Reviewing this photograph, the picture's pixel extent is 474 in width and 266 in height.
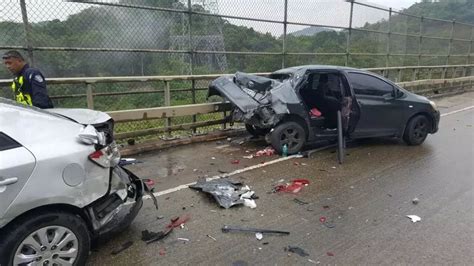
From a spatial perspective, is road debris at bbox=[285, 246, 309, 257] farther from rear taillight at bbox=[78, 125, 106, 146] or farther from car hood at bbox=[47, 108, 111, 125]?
car hood at bbox=[47, 108, 111, 125]

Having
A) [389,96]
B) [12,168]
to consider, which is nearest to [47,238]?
[12,168]

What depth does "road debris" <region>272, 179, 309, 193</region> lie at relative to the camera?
203 inches

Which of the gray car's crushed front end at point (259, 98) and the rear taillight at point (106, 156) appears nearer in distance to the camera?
the rear taillight at point (106, 156)

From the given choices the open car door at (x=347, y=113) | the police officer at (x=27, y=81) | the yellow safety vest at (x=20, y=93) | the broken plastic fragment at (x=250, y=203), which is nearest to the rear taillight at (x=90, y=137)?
the broken plastic fragment at (x=250, y=203)

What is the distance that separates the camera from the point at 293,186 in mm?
5293

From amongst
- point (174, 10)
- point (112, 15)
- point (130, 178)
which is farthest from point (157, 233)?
point (174, 10)

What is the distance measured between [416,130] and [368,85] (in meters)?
1.47

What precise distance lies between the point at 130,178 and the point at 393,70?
13029 mm

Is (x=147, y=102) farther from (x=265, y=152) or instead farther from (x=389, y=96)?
(x=389, y=96)

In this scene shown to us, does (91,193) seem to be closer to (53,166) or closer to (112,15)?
(53,166)

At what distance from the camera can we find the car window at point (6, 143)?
108 inches

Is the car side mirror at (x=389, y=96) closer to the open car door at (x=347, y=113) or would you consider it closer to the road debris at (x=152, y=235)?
the open car door at (x=347, y=113)

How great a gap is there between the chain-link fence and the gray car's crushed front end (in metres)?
1.49

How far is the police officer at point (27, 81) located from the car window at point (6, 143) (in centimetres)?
246
